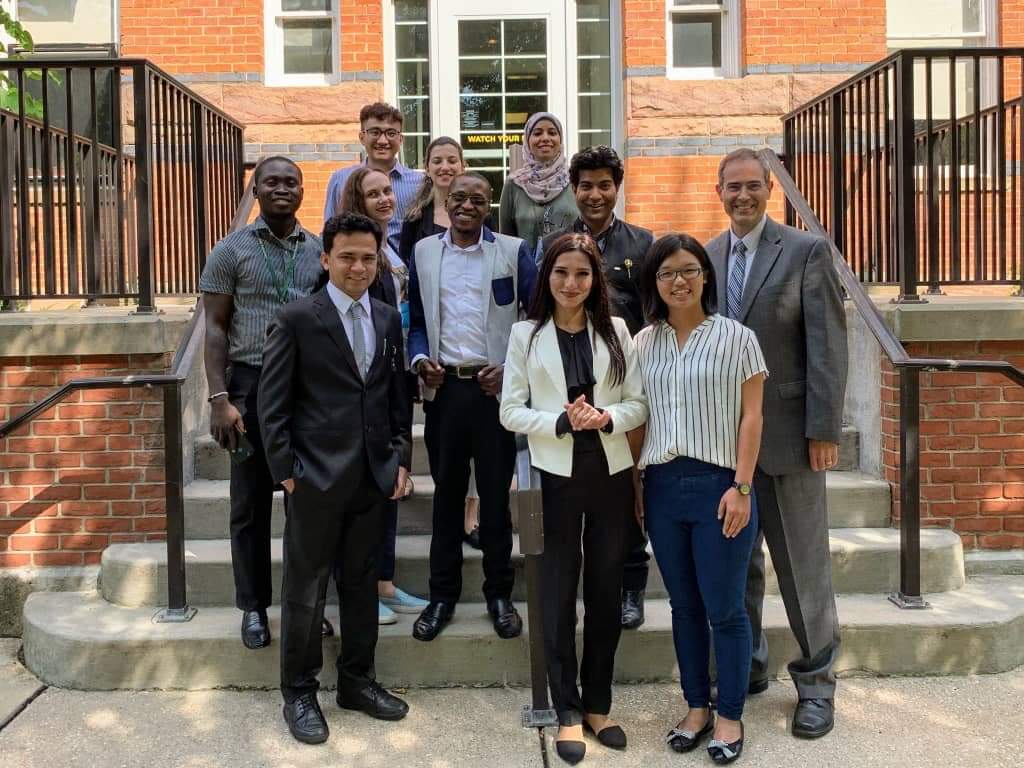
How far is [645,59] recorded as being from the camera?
26.9 feet

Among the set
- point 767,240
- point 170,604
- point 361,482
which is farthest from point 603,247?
point 170,604

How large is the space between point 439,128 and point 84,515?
4.74 m

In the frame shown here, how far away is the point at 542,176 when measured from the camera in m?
4.68

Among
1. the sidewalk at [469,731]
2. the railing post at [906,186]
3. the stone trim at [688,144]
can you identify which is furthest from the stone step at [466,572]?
the stone trim at [688,144]

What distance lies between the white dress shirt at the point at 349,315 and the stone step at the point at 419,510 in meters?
1.35

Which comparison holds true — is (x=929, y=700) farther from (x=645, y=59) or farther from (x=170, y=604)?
(x=645, y=59)

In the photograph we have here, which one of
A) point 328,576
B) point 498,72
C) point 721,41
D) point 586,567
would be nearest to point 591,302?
point 586,567

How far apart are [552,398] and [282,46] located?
6.02 meters

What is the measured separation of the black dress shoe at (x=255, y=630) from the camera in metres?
4.12

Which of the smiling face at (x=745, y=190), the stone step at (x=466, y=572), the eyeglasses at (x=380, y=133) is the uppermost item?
the eyeglasses at (x=380, y=133)

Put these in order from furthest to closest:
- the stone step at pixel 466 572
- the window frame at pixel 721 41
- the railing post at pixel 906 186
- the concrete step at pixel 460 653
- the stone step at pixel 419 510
Result: the window frame at pixel 721 41
the railing post at pixel 906 186
the stone step at pixel 419 510
the stone step at pixel 466 572
the concrete step at pixel 460 653

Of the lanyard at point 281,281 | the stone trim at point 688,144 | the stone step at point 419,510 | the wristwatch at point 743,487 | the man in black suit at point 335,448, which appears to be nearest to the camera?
the wristwatch at point 743,487

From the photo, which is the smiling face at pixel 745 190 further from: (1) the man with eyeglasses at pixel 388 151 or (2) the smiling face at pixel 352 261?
(1) the man with eyeglasses at pixel 388 151

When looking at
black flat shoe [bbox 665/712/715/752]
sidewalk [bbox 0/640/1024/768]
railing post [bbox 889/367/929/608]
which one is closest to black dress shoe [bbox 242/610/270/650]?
sidewalk [bbox 0/640/1024/768]
